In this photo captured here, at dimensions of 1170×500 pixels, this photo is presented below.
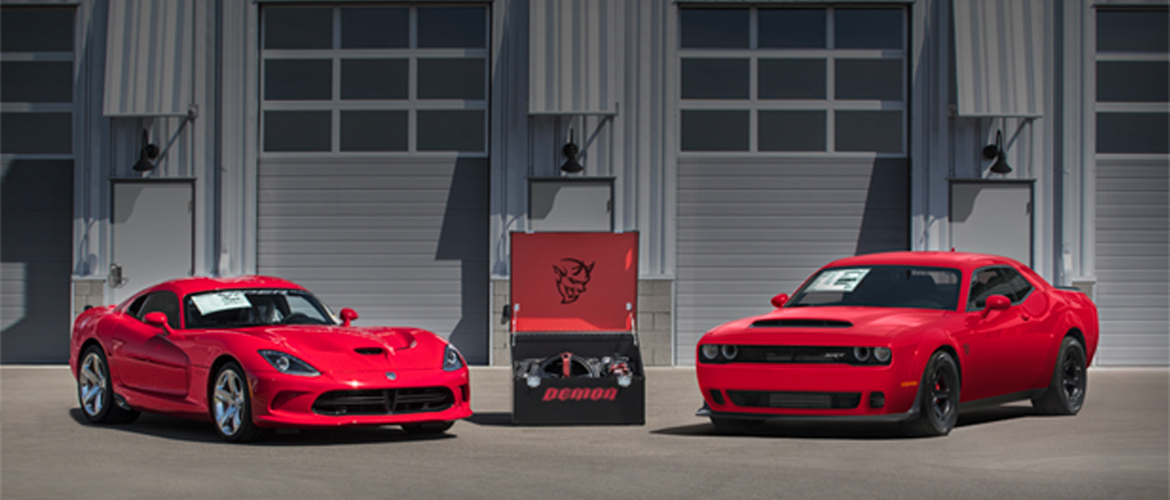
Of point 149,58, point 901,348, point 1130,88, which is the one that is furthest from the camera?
point 1130,88

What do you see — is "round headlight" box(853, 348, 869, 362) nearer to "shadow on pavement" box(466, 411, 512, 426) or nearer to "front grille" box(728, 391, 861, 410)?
"front grille" box(728, 391, 861, 410)

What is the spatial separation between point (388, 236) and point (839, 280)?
9757 millimetres

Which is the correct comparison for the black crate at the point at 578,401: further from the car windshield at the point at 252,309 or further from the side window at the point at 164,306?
the side window at the point at 164,306

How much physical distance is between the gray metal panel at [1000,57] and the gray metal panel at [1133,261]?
5.58 ft

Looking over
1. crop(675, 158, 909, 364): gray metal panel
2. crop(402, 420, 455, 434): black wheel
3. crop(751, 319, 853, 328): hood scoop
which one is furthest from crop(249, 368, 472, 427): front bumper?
crop(675, 158, 909, 364): gray metal panel

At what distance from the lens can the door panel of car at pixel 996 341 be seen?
9.66 m

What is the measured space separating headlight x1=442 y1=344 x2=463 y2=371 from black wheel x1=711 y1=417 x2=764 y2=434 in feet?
6.76

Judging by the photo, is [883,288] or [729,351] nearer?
[729,351]

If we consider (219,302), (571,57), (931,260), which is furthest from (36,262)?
(931,260)

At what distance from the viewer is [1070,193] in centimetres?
1886

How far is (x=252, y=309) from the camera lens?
10.4 m

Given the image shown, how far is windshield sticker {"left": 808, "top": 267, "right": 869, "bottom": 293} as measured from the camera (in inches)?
416

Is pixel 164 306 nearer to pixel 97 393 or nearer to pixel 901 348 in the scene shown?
pixel 97 393

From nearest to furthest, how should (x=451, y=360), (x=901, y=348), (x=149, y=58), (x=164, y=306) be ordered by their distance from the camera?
(x=901, y=348)
(x=451, y=360)
(x=164, y=306)
(x=149, y=58)
